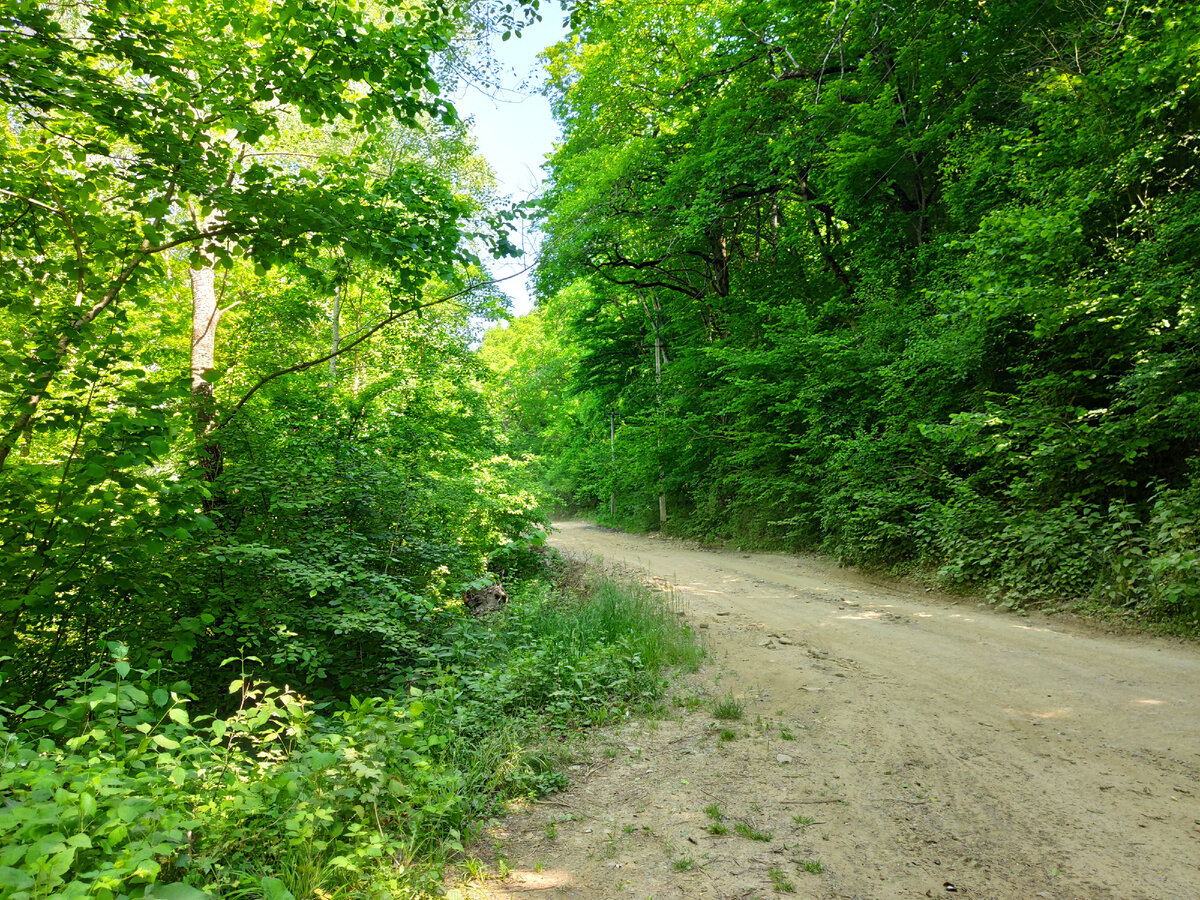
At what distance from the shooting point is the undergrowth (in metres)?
2.01

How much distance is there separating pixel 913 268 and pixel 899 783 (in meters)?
12.6

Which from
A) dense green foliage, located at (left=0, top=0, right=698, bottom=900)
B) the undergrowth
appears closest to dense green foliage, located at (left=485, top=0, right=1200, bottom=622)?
dense green foliage, located at (left=0, top=0, right=698, bottom=900)

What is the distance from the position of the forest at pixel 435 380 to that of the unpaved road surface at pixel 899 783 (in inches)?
22.0

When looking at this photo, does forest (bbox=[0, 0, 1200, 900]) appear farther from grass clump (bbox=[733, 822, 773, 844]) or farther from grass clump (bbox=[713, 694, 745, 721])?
grass clump (bbox=[733, 822, 773, 844])

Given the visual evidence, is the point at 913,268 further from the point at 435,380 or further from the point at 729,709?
the point at 729,709

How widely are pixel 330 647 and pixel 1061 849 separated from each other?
20.7ft

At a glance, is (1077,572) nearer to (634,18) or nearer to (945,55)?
(945,55)

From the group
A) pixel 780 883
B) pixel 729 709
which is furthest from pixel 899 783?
pixel 729 709

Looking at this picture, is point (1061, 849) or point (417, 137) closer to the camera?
point (1061, 849)

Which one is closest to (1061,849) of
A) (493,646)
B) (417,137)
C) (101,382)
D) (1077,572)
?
(493,646)

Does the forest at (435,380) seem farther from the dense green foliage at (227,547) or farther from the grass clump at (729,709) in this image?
the grass clump at (729,709)

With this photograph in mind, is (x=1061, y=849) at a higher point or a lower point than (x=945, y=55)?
lower

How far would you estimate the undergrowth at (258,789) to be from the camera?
2012 mm

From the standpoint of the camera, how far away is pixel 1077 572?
7.15 m
